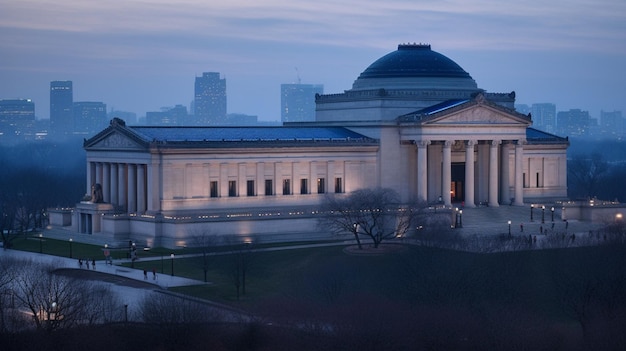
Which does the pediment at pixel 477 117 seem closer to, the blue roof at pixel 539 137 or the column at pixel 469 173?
the column at pixel 469 173

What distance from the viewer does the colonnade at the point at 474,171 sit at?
111062mm

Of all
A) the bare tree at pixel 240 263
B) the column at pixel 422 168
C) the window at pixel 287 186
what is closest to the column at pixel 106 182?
the window at pixel 287 186

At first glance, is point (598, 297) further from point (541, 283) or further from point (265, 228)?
point (265, 228)

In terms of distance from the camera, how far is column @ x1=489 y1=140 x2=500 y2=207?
375 feet

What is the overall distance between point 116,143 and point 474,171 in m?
32.1

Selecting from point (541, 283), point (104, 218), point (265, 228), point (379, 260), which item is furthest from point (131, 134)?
point (541, 283)

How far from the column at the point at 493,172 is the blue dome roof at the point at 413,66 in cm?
885

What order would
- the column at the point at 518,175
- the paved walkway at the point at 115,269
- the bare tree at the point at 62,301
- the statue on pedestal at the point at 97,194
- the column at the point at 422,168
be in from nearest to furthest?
the bare tree at the point at 62,301 → the paved walkway at the point at 115,269 → the statue on pedestal at the point at 97,194 → the column at the point at 422,168 → the column at the point at 518,175

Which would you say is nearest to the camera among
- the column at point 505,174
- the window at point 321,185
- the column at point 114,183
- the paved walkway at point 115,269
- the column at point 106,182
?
the paved walkway at point 115,269

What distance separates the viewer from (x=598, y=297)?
70250 millimetres

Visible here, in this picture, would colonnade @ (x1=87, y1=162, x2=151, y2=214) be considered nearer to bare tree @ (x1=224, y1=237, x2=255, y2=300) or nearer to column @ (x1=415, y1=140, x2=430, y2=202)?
bare tree @ (x1=224, y1=237, x2=255, y2=300)

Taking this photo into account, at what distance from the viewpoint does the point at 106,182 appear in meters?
111

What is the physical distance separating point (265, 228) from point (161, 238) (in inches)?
319

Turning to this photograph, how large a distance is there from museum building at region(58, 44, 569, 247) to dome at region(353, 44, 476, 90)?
0.12m
